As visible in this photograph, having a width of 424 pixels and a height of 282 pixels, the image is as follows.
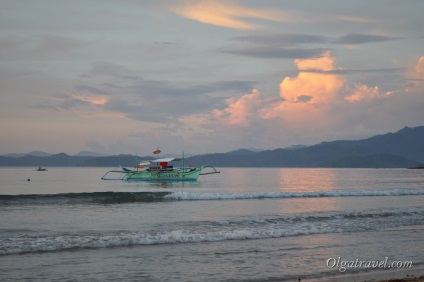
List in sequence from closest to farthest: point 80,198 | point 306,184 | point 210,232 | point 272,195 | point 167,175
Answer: point 210,232
point 80,198
point 272,195
point 306,184
point 167,175

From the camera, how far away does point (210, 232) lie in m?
20.9

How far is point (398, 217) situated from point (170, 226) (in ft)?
47.3

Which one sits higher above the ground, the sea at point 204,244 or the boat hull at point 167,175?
the boat hull at point 167,175

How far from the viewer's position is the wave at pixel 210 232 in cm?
1797

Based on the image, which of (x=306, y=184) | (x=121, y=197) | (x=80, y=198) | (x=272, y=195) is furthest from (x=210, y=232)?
(x=306, y=184)

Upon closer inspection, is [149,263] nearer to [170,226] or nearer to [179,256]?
[179,256]

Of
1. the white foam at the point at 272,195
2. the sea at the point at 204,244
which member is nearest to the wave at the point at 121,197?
the white foam at the point at 272,195

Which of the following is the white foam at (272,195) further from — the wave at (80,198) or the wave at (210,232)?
the wave at (210,232)

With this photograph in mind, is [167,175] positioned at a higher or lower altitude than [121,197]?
higher

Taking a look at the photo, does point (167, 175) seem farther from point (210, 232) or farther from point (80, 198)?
point (210, 232)

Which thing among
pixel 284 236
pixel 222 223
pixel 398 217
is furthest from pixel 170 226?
pixel 398 217

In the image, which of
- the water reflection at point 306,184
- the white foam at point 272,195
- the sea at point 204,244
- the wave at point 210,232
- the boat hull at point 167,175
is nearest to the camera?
the sea at point 204,244

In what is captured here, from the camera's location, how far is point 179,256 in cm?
1617

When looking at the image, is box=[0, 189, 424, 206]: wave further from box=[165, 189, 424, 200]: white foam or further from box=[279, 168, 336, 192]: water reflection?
box=[279, 168, 336, 192]: water reflection
